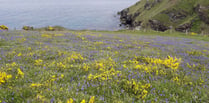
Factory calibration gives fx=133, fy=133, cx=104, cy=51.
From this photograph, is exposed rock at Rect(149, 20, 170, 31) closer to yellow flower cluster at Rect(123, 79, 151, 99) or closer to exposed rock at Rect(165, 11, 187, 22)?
exposed rock at Rect(165, 11, 187, 22)

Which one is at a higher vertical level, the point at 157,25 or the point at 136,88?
the point at 157,25

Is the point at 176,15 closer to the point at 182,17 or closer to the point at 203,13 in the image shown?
the point at 182,17

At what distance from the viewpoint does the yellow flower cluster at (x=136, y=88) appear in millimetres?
4206

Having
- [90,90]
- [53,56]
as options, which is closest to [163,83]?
[90,90]

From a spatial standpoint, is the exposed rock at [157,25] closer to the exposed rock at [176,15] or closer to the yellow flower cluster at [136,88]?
the exposed rock at [176,15]

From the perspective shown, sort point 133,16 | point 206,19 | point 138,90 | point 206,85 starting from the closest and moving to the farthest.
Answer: point 138,90
point 206,85
point 206,19
point 133,16

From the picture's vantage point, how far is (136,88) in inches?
172

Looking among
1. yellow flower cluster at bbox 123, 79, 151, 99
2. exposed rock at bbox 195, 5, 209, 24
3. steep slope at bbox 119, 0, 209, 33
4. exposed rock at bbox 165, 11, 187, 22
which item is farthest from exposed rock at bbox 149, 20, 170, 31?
yellow flower cluster at bbox 123, 79, 151, 99

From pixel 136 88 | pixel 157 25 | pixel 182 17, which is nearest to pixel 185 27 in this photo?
pixel 182 17

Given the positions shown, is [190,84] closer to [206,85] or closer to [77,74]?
[206,85]

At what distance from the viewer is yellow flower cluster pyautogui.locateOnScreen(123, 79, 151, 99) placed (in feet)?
13.8

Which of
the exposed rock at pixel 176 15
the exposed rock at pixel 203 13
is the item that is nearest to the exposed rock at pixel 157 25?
the exposed rock at pixel 176 15

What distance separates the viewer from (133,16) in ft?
421

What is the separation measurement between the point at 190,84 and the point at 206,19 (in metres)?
94.9
